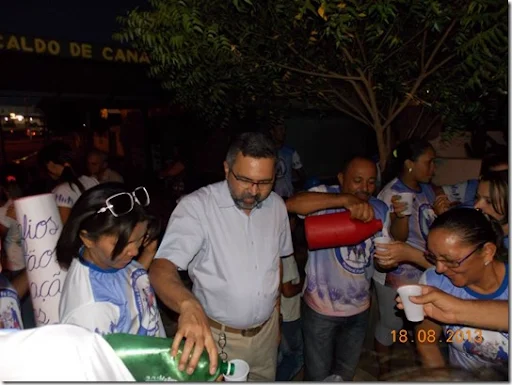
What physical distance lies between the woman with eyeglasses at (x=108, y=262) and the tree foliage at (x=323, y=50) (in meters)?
1.56

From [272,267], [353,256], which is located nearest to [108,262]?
[272,267]

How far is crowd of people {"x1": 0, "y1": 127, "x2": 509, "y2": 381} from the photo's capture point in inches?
71.8

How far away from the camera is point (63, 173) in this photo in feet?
13.7

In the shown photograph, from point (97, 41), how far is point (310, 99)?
2.88m

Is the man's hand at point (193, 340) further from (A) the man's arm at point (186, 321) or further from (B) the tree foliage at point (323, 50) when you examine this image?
(B) the tree foliage at point (323, 50)

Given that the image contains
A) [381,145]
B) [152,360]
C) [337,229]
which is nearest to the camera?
[152,360]

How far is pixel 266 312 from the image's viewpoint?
8.54 ft

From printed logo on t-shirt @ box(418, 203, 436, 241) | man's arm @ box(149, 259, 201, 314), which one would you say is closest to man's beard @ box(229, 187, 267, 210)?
man's arm @ box(149, 259, 201, 314)

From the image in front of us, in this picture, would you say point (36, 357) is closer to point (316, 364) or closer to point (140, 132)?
point (316, 364)

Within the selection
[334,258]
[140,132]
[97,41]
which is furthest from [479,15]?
[140,132]

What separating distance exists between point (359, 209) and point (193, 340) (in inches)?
62.3

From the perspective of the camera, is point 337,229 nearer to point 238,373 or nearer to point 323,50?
point 238,373

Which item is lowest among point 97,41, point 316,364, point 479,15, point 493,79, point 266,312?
point 316,364

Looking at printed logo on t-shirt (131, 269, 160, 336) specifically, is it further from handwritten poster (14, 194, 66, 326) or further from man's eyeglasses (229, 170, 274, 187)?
man's eyeglasses (229, 170, 274, 187)
